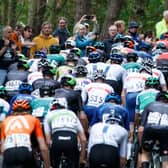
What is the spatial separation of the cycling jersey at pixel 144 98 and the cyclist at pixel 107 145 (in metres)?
1.97

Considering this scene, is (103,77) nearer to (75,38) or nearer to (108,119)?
(108,119)

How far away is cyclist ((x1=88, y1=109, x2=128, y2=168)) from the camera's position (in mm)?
12094

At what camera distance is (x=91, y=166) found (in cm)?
1235

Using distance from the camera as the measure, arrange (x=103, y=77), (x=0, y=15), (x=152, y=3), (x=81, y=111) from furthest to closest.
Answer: (x=0, y=15) < (x=152, y=3) < (x=103, y=77) < (x=81, y=111)

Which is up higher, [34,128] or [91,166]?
[34,128]

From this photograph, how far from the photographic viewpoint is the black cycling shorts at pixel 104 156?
1207 cm

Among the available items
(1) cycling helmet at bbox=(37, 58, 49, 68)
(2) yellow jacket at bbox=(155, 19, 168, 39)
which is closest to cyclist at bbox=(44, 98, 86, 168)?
(1) cycling helmet at bbox=(37, 58, 49, 68)

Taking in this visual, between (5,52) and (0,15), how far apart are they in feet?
77.0

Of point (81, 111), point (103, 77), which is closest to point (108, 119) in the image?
point (81, 111)

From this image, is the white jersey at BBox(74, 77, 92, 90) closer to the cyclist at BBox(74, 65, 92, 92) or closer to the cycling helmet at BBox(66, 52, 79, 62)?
the cyclist at BBox(74, 65, 92, 92)

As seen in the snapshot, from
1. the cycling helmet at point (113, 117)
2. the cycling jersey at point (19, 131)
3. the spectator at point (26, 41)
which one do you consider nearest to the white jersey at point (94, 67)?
the cycling helmet at point (113, 117)

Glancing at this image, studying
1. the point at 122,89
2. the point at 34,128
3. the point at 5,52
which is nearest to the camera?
the point at 34,128

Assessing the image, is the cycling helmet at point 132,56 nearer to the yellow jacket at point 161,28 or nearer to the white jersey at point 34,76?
the white jersey at point 34,76

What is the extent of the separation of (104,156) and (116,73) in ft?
17.8
